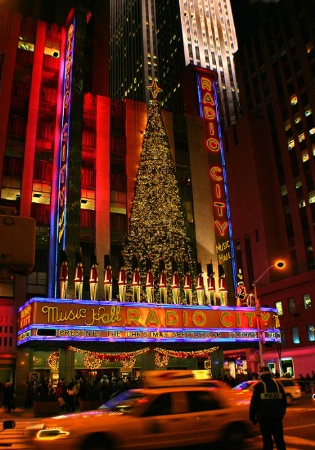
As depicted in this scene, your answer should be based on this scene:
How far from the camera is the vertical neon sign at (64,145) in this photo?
3322 centimetres

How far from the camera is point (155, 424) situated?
9.45 meters

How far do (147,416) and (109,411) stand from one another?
1.01m

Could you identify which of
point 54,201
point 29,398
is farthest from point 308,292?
point 29,398

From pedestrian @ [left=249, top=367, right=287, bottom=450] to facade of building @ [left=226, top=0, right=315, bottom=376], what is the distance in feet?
162

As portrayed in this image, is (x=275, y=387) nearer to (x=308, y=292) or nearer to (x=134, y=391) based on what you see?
(x=134, y=391)

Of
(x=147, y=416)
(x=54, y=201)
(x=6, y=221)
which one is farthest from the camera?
(x=54, y=201)

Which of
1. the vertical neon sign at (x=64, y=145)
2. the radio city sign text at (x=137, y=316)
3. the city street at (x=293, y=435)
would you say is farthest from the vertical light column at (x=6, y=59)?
the city street at (x=293, y=435)

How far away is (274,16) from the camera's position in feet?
261

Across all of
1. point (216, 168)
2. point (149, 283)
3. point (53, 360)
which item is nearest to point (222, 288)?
point (149, 283)

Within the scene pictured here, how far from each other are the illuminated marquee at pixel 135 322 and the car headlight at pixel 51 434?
61.1ft

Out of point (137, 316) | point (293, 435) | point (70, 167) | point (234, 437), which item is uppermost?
point (70, 167)

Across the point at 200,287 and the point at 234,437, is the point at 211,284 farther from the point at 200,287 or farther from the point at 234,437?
the point at 234,437

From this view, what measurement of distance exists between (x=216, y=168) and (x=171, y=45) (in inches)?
3886

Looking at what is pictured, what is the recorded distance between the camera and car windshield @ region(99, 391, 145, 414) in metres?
9.73
